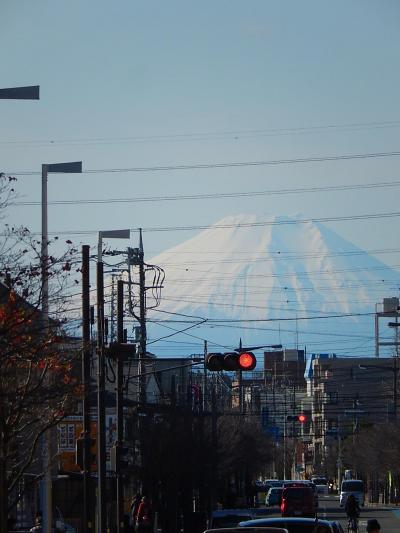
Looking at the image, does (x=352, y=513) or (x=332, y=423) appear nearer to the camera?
(x=352, y=513)

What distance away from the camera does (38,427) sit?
25547 mm

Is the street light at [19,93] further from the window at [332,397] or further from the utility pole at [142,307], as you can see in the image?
the window at [332,397]

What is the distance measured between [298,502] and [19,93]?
120 ft

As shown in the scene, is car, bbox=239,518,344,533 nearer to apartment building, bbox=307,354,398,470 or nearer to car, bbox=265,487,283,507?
car, bbox=265,487,283,507

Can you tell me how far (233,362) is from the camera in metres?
30.4

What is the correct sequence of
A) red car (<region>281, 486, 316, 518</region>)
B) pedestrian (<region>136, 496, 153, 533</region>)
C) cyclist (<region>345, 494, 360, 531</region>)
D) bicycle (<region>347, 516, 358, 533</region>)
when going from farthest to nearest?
red car (<region>281, 486, 316, 518</region>)
bicycle (<region>347, 516, 358, 533</region>)
cyclist (<region>345, 494, 360, 531</region>)
pedestrian (<region>136, 496, 153, 533</region>)

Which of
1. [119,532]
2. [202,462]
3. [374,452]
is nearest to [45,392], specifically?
[119,532]

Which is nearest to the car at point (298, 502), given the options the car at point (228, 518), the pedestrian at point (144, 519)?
the pedestrian at point (144, 519)

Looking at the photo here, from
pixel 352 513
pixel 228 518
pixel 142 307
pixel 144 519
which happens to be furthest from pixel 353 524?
pixel 228 518

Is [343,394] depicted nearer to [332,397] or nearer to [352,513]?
[332,397]

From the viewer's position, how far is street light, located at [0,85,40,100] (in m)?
23.0

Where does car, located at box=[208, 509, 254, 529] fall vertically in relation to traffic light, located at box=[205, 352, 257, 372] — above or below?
below

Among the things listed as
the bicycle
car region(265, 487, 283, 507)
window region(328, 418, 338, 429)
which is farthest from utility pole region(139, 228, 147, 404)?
window region(328, 418, 338, 429)

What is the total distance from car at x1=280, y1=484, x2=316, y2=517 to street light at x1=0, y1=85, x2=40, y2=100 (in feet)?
114
